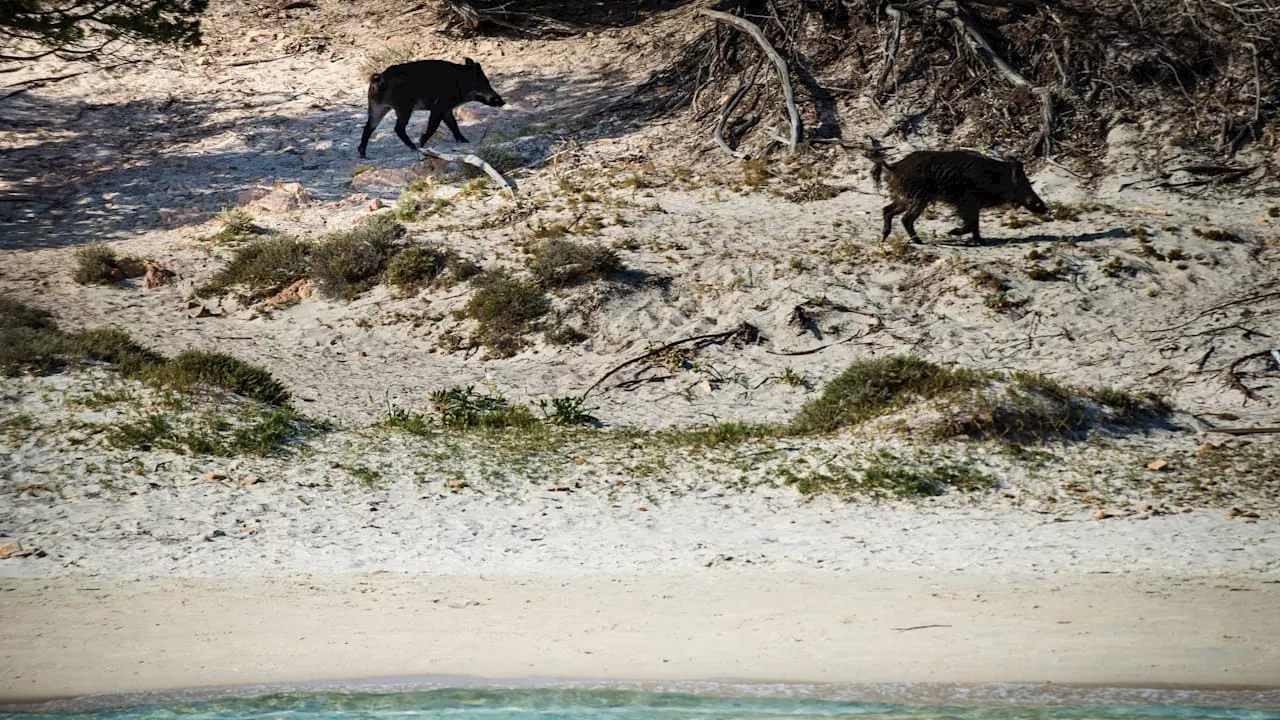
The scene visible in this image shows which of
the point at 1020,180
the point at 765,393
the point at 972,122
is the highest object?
the point at 972,122

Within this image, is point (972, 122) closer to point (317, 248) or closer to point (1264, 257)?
point (1264, 257)

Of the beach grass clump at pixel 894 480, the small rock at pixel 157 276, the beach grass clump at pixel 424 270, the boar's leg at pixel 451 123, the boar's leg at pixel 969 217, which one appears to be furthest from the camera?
the boar's leg at pixel 451 123

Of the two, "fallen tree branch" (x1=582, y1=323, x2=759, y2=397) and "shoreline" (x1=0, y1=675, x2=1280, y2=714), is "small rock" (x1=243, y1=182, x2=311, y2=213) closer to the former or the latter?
"fallen tree branch" (x1=582, y1=323, x2=759, y2=397)

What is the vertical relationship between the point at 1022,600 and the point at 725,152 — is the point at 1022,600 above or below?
below

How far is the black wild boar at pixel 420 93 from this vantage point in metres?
16.0

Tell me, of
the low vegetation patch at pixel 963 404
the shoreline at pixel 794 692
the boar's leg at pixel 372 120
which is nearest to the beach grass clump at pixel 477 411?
the low vegetation patch at pixel 963 404

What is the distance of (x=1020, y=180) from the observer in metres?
11.9

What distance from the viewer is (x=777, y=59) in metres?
15.5

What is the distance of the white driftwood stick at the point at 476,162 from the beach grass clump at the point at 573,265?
265 centimetres

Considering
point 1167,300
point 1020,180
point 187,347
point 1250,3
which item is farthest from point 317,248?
point 1250,3

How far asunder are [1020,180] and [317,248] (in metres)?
7.73

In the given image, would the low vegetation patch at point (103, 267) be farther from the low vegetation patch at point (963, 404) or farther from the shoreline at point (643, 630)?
the low vegetation patch at point (963, 404)

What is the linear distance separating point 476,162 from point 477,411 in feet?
20.6

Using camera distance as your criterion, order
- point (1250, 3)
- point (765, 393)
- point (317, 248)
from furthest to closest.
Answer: point (1250, 3) → point (317, 248) → point (765, 393)
